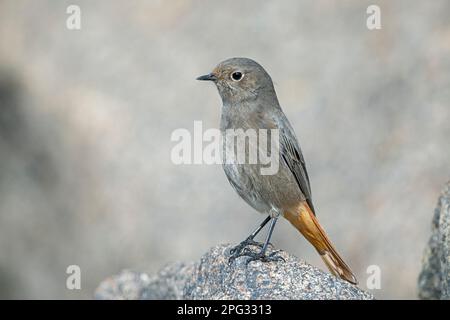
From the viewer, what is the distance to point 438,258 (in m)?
7.13

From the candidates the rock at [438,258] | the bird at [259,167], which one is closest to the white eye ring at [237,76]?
the bird at [259,167]

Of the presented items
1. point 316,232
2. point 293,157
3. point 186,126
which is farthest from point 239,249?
point 186,126

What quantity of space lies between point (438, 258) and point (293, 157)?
4.79 feet

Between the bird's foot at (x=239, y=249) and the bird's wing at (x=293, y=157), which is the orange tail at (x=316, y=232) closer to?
the bird's wing at (x=293, y=157)

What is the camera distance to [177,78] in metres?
11.4

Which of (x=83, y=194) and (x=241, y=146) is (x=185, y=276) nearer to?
(x=241, y=146)

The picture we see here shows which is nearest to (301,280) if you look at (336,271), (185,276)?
(336,271)

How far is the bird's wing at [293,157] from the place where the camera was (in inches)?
290

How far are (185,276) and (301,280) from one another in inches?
72.7

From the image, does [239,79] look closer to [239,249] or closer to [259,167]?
[259,167]

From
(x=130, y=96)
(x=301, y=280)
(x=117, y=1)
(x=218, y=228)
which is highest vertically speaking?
(x=117, y=1)

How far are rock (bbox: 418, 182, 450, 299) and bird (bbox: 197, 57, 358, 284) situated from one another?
0.65 meters

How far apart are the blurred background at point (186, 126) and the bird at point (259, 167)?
213 cm

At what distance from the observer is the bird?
23.6 feet
